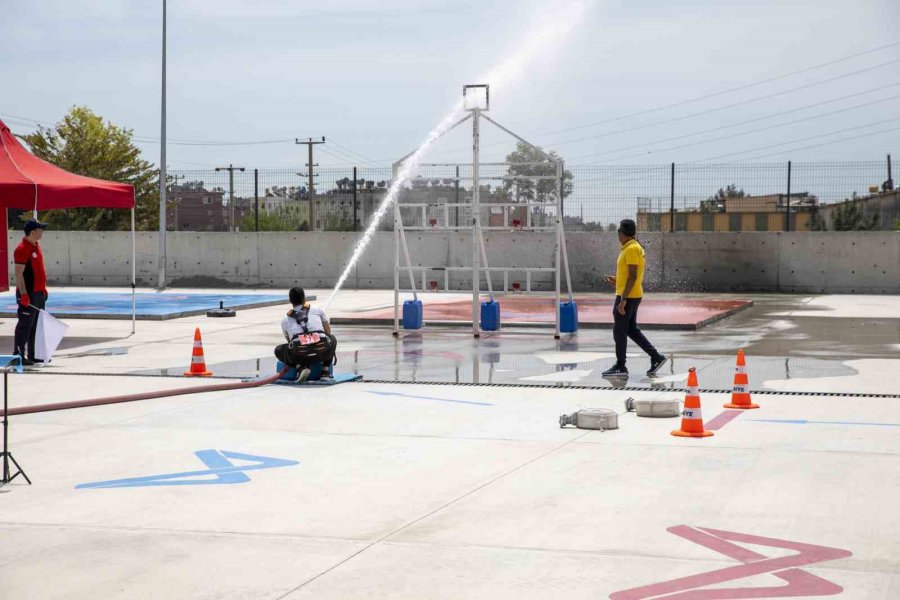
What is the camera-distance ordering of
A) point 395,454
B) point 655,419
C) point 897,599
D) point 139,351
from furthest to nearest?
point 139,351 → point 655,419 → point 395,454 → point 897,599

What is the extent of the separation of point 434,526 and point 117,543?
1.81 m

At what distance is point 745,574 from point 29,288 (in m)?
11.8

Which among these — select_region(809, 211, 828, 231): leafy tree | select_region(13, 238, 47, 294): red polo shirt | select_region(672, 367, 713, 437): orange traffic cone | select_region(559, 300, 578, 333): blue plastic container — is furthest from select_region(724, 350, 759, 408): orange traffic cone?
select_region(809, 211, 828, 231): leafy tree

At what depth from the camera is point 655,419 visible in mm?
10688

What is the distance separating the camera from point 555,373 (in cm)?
1450

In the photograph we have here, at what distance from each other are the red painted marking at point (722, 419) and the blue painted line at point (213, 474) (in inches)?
148

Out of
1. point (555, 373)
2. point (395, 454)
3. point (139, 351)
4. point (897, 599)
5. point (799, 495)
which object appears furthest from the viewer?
point (139, 351)

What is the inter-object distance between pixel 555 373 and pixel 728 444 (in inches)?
205

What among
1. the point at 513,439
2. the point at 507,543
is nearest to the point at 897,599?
the point at 507,543

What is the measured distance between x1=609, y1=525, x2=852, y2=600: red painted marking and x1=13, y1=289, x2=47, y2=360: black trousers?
10.8 metres

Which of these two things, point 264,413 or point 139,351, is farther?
point 139,351

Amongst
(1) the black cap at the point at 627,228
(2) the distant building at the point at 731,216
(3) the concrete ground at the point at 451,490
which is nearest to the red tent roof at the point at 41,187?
(3) the concrete ground at the point at 451,490

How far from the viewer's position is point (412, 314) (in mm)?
20484

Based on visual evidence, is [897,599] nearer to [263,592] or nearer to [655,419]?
[263,592]
